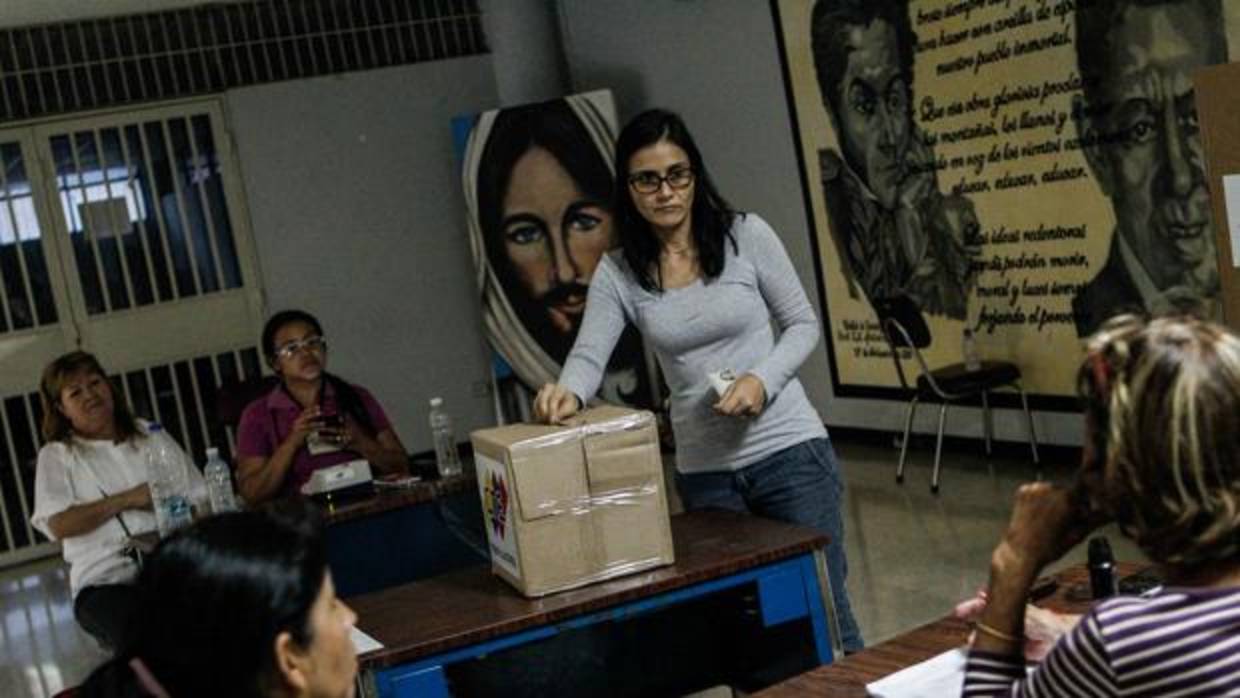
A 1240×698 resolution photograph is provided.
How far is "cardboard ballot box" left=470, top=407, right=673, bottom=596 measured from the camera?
8.68 ft

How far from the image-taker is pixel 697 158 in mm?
3002

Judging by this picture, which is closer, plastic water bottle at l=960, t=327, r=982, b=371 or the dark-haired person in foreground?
the dark-haired person in foreground

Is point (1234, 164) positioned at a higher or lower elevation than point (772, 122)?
lower

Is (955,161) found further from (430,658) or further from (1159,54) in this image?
(430,658)

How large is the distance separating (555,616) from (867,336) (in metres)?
4.99

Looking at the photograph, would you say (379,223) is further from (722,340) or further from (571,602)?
(571,602)

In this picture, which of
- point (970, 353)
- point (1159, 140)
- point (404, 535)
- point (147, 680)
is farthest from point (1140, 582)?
point (970, 353)

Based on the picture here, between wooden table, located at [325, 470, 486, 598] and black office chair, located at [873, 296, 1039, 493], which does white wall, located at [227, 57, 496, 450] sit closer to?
black office chair, located at [873, 296, 1039, 493]

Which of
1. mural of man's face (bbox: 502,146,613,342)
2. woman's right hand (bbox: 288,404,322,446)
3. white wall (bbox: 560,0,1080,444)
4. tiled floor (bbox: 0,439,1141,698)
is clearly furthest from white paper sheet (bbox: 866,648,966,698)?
mural of man's face (bbox: 502,146,613,342)

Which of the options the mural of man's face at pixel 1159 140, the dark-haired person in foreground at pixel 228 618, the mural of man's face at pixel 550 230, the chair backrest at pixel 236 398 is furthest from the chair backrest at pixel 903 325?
the dark-haired person in foreground at pixel 228 618

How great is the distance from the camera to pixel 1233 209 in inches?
122

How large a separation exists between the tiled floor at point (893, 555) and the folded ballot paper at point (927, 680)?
8.49 feet

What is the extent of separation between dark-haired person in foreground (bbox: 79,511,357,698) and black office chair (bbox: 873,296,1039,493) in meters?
4.99

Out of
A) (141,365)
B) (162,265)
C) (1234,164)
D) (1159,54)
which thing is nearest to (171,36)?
(162,265)
